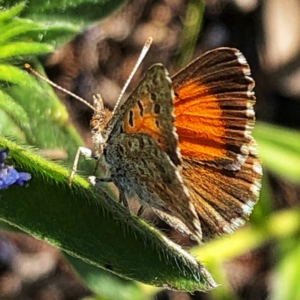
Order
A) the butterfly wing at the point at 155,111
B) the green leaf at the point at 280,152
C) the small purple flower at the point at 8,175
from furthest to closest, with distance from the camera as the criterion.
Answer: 1. the green leaf at the point at 280,152
2. the small purple flower at the point at 8,175
3. the butterfly wing at the point at 155,111

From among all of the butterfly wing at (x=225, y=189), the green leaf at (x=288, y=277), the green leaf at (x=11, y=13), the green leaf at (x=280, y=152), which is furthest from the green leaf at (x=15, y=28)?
the green leaf at (x=288, y=277)

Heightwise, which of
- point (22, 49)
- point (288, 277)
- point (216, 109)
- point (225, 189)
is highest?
point (22, 49)

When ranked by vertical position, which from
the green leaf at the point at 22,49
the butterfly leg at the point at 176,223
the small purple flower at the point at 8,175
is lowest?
the butterfly leg at the point at 176,223

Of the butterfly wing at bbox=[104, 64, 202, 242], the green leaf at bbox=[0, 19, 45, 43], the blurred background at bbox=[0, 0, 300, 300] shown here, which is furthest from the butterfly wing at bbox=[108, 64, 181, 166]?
the blurred background at bbox=[0, 0, 300, 300]

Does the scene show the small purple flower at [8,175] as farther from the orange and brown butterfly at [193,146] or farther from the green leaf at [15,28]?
the green leaf at [15,28]

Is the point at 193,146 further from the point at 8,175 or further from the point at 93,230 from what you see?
the point at 8,175

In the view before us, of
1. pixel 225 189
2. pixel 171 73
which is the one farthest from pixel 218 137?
pixel 171 73

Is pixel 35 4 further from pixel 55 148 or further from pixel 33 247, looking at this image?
pixel 33 247
